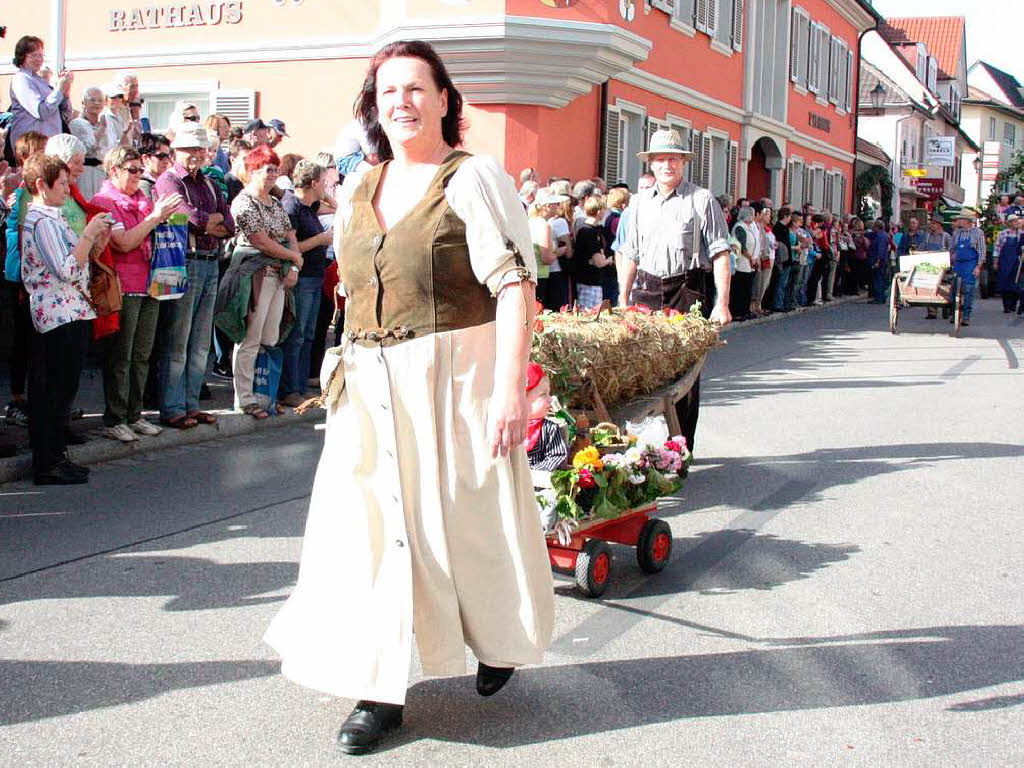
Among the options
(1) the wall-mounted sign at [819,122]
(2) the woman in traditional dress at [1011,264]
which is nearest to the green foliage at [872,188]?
(1) the wall-mounted sign at [819,122]

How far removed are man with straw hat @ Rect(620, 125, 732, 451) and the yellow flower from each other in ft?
8.46

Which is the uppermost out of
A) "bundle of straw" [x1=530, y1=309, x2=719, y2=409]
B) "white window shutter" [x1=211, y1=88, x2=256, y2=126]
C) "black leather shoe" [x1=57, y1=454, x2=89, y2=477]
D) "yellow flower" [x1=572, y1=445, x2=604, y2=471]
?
"white window shutter" [x1=211, y1=88, x2=256, y2=126]

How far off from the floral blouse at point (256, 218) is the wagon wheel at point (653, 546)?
196 inches

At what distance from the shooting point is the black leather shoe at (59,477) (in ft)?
26.4

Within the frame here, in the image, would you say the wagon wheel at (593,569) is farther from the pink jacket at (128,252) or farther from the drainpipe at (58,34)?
the drainpipe at (58,34)

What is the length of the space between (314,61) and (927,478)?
1476cm

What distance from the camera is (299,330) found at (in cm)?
1088

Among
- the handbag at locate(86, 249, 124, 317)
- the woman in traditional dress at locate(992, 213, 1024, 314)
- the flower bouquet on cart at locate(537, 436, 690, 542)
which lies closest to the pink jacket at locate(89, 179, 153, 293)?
the handbag at locate(86, 249, 124, 317)

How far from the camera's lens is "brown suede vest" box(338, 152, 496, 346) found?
13.0 ft

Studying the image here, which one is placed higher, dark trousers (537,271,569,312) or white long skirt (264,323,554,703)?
dark trousers (537,271,569,312)

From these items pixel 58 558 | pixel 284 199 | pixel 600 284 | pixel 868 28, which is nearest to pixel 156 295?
pixel 284 199

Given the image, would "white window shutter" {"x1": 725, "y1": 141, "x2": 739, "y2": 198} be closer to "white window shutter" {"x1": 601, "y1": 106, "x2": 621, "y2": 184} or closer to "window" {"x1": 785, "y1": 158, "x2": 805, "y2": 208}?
"window" {"x1": 785, "y1": 158, "x2": 805, "y2": 208}

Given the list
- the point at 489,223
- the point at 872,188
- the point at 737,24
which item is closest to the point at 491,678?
the point at 489,223

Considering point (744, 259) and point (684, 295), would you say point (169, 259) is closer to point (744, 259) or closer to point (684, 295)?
point (684, 295)
